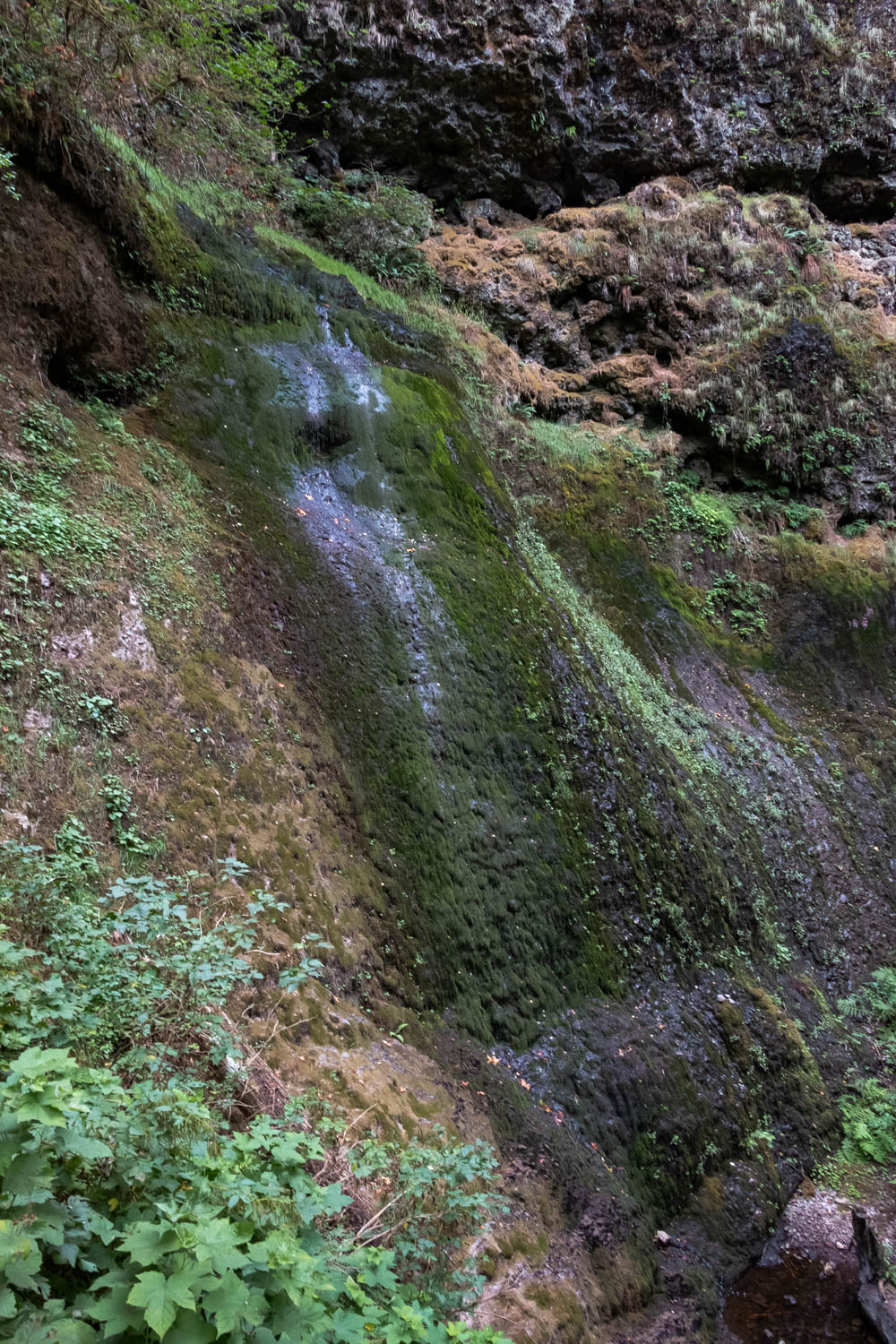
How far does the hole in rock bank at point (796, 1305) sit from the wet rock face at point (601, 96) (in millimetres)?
18318

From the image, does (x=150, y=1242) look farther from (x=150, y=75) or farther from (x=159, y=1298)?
(x=150, y=75)

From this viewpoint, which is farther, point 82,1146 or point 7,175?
point 7,175

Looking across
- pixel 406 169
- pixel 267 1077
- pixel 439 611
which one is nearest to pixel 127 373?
pixel 439 611

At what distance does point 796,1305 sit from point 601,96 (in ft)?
65.7

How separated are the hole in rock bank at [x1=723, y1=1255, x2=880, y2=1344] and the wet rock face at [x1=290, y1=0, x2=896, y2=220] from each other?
18.3 meters

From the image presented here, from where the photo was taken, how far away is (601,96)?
51.3 ft

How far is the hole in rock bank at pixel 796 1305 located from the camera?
5.21m

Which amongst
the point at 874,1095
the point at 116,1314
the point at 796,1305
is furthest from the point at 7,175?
the point at 874,1095

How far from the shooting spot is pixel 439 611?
7.83 m

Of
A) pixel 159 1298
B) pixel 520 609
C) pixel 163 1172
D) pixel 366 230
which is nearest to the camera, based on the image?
pixel 159 1298

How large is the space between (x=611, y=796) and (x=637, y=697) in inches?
90.7

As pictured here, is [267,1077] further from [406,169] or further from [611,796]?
[406,169]

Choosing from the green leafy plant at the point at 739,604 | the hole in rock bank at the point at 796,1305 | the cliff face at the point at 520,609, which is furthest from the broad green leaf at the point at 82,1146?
the green leafy plant at the point at 739,604

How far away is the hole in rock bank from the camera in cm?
521
